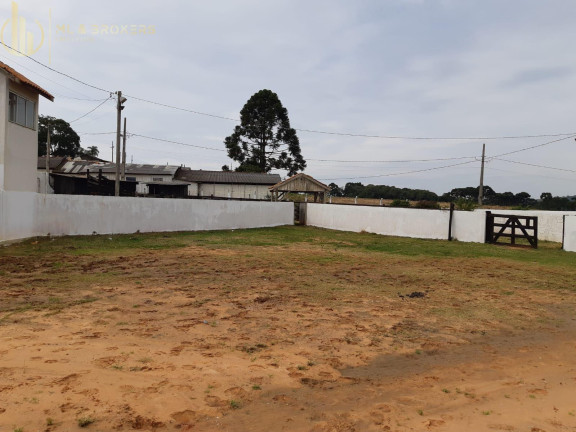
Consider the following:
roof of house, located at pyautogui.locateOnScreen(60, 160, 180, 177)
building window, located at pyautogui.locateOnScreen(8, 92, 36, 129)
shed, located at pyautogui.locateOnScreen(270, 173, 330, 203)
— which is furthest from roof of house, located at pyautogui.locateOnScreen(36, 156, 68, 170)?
building window, located at pyautogui.locateOnScreen(8, 92, 36, 129)

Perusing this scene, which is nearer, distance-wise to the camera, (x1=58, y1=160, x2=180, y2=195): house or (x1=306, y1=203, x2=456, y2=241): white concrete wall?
(x1=306, y1=203, x2=456, y2=241): white concrete wall

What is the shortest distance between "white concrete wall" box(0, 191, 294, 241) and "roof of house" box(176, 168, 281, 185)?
73.4 ft

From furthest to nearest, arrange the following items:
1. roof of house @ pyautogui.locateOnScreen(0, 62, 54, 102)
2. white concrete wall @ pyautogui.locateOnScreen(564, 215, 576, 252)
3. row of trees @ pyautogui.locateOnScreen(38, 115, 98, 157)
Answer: row of trees @ pyautogui.locateOnScreen(38, 115, 98, 157) < white concrete wall @ pyautogui.locateOnScreen(564, 215, 576, 252) < roof of house @ pyautogui.locateOnScreen(0, 62, 54, 102)

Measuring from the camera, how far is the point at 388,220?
22.7 meters

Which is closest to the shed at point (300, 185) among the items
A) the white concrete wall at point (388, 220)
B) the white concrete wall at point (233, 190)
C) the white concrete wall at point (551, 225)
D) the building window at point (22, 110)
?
the white concrete wall at point (388, 220)

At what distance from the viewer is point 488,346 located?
17.2 feet

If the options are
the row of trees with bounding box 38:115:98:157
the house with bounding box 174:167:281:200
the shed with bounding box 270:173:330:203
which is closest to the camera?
the shed with bounding box 270:173:330:203

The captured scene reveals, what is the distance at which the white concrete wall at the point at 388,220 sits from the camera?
20703 mm

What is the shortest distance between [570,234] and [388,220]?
8478 millimetres

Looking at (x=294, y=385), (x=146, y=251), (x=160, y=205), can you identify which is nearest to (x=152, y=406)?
(x=294, y=385)

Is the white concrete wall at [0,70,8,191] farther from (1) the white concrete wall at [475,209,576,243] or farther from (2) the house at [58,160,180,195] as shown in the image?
(2) the house at [58,160,180,195]

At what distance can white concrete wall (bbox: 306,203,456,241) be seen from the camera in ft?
67.9

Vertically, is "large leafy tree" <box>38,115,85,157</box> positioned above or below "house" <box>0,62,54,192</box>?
above

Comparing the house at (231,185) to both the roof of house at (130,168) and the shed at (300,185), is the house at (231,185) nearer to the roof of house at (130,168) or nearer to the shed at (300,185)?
the roof of house at (130,168)
